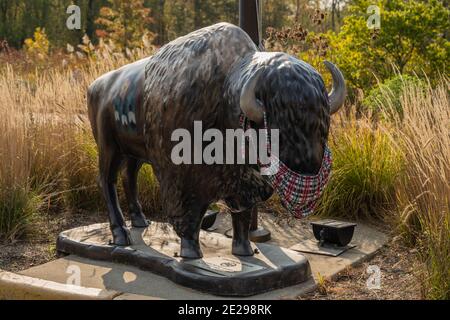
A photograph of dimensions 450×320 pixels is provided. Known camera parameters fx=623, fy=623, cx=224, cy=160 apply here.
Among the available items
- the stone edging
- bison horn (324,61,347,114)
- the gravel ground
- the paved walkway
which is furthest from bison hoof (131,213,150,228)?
bison horn (324,61,347,114)

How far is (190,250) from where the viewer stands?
413 centimetres

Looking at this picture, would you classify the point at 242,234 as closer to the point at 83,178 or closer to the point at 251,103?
the point at 251,103

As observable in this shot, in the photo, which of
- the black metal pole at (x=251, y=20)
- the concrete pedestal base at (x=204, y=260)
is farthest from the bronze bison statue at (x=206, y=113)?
the black metal pole at (x=251, y=20)

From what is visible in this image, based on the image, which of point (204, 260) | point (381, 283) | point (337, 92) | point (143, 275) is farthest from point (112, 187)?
point (381, 283)

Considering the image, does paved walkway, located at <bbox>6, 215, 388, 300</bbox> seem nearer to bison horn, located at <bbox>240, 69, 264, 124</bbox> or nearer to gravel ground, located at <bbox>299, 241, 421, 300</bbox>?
gravel ground, located at <bbox>299, 241, 421, 300</bbox>

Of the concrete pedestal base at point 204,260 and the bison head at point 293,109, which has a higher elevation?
the bison head at point 293,109

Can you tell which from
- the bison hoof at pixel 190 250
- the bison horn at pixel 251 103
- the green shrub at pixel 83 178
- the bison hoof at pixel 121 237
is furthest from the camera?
the green shrub at pixel 83 178

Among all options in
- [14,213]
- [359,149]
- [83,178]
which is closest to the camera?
[14,213]

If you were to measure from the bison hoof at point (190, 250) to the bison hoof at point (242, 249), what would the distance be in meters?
0.26

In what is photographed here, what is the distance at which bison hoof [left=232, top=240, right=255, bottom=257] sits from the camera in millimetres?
4250

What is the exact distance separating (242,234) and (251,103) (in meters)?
1.30

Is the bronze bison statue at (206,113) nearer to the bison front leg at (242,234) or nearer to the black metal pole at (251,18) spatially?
the bison front leg at (242,234)

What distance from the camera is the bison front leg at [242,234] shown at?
426 cm
